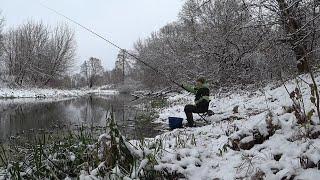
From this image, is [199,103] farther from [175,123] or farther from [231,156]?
[231,156]

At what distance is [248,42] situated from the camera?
16.0 metres

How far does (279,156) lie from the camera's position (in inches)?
175

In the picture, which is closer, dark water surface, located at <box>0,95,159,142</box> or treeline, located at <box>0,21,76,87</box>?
dark water surface, located at <box>0,95,159,142</box>

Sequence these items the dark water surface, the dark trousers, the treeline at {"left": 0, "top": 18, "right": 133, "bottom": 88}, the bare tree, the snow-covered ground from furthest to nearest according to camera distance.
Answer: the bare tree → the treeline at {"left": 0, "top": 18, "right": 133, "bottom": 88} → the dark water surface → the dark trousers → the snow-covered ground

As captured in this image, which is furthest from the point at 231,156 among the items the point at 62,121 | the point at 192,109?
the point at 62,121

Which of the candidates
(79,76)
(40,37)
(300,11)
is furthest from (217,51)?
(79,76)

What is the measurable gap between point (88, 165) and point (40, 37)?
149 ft

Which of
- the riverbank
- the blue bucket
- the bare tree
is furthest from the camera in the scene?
the bare tree

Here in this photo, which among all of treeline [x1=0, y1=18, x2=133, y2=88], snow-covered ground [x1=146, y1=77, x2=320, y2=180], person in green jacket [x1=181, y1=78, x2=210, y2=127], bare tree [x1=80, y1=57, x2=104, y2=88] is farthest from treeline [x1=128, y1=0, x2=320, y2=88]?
bare tree [x1=80, y1=57, x2=104, y2=88]

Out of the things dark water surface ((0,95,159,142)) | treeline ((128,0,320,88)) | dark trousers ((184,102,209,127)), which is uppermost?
treeline ((128,0,320,88))

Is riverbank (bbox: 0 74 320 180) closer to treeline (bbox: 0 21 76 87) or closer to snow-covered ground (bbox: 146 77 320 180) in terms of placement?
snow-covered ground (bbox: 146 77 320 180)

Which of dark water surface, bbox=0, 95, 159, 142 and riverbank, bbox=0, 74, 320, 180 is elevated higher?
riverbank, bbox=0, 74, 320, 180

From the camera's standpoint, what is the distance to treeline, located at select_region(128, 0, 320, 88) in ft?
32.5

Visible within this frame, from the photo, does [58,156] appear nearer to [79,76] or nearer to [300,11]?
[300,11]
